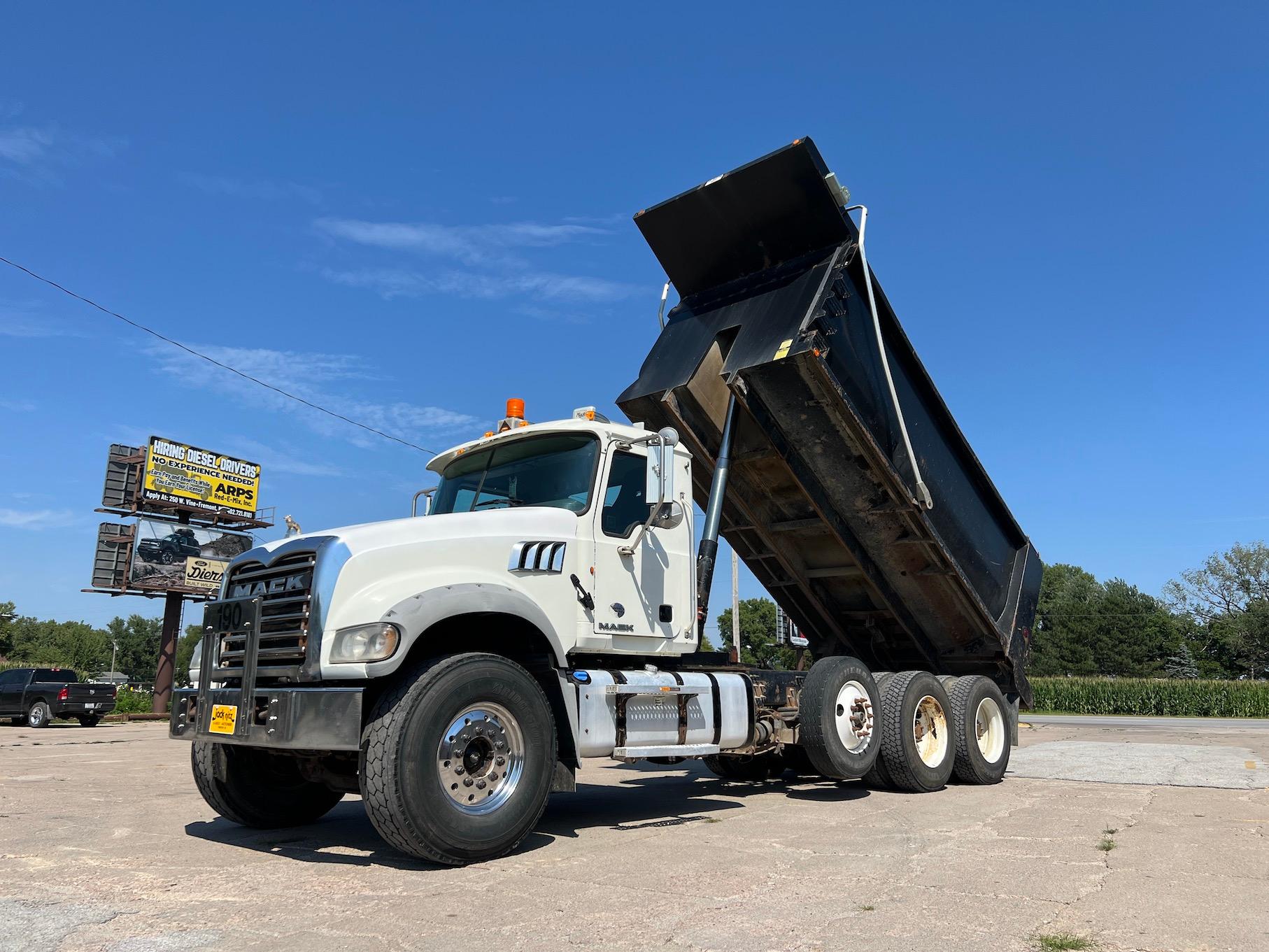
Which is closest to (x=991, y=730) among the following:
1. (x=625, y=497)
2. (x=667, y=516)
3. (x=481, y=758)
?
(x=667, y=516)

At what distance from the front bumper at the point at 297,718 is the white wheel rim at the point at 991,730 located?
6.79 meters

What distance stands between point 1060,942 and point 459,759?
3.11 metres

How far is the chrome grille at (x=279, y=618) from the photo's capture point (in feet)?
17.1

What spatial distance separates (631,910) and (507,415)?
4091 mm

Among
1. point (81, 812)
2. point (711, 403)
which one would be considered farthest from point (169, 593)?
point (711, 403)

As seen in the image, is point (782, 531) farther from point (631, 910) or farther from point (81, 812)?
point (81, 812)

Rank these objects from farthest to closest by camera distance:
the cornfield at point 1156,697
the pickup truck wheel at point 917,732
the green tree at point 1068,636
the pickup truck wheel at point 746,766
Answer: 1. the green tree at point 1068,636
2. the cornfield at point 1156,697
3. the pickup truck wheel at point 746,766
4. the pickup truck wheel at point 917,732

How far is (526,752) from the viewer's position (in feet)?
18.1

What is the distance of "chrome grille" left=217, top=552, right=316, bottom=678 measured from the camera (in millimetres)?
5227

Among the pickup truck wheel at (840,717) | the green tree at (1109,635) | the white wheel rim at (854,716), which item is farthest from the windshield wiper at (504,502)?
the green tree at (1109,635)

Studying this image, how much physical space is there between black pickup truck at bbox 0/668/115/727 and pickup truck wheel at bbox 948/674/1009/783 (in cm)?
2343

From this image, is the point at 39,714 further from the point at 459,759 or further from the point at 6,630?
the point at 6,630

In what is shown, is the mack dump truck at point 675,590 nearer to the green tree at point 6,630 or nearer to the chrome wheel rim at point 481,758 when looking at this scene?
the chrome wheel rim at point 481,758

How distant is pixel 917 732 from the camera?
879 centimetres
